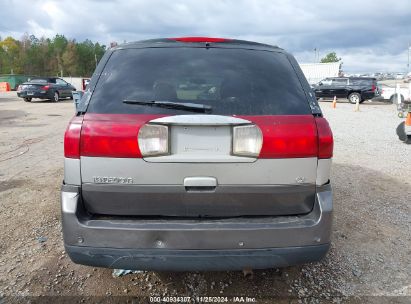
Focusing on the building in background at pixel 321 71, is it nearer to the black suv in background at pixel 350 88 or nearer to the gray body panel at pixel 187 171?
the black suv in background at pixel 350 88

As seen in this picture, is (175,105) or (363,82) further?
(363,82)

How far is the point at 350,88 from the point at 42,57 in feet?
278

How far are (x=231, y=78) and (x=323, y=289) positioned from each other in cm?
188

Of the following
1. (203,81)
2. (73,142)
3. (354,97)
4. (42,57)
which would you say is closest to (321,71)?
(354,97)

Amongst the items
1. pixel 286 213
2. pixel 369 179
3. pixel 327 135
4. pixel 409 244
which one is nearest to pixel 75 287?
pixel 286 213

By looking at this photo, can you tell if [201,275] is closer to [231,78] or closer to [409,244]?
[231,78]

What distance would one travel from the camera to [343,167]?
6.71m

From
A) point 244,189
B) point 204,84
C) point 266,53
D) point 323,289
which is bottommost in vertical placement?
point 323,289

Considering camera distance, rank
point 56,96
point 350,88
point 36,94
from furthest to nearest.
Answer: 1. point 350,88
2. point 56,96
3. point 36,94

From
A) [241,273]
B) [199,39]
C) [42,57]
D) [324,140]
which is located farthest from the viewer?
[42,57]

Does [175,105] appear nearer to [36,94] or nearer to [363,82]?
[36,94]

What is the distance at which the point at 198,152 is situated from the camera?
2262mm

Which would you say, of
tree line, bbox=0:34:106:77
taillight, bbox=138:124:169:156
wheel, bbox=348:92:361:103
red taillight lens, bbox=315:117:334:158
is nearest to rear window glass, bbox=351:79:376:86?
wheel, bbox=348:92:361:103

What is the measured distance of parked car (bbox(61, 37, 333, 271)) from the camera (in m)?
2.26
